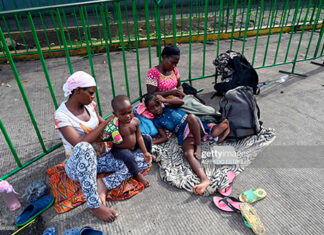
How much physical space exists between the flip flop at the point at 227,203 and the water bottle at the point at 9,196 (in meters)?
1.85

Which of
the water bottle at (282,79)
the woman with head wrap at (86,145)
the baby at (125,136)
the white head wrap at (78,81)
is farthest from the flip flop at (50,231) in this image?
the water bottle at (282,79)

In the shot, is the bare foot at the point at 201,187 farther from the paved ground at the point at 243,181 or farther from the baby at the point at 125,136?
the baby at the point at 125,136

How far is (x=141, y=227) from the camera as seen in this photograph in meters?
→ 2.05

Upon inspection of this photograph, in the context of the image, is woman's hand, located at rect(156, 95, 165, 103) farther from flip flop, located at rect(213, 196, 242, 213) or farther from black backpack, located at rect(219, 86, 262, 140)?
flip flop, located at rect(213, 196, 242, 213)

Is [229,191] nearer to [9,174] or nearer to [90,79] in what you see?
[90,79]

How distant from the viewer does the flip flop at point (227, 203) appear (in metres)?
2.13

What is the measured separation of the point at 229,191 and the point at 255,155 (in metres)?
0.70

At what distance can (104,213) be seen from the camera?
6.89ft

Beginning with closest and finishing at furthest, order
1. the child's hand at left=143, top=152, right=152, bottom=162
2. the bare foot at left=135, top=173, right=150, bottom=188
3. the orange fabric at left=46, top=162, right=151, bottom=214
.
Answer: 1. the orange fabric at left=46, top=162, right=151, bottom=214
2. the bare foot at left=135, top=173, right=150, bottom=188
3. the child's hand at left=143, top=152, right=152, bottom=162

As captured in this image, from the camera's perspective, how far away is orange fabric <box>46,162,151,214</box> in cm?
224

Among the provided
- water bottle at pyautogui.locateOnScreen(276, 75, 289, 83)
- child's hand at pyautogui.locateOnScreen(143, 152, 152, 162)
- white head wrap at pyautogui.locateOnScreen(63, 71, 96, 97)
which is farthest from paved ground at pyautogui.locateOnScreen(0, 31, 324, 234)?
white head wrap at pyautogui.locateOnScreen(63, 71, 96, 97)

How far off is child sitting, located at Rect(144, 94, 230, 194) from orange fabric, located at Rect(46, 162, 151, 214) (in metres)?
0.70

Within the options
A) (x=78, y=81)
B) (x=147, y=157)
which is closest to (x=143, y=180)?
(x=147, y=157)

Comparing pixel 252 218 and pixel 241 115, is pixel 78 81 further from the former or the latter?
pixel 241 115
